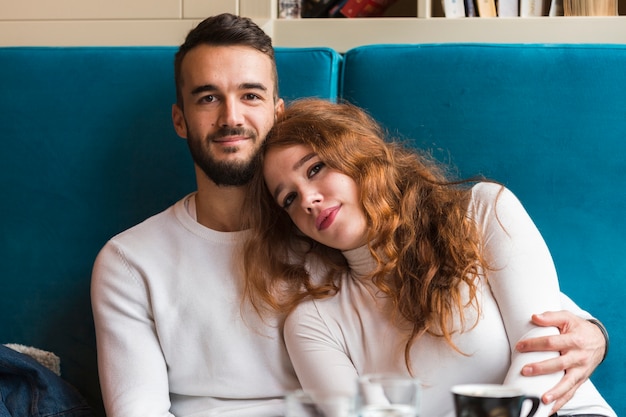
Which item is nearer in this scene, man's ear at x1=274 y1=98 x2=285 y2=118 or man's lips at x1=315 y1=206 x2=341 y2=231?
man's lips at x1=315 y1=206 x2=341 y2=231

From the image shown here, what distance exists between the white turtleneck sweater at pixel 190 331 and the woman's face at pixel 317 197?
0.22 m

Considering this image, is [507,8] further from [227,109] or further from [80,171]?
[80,171]

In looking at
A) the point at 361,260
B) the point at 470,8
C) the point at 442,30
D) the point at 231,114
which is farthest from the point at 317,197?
the point at 470,8

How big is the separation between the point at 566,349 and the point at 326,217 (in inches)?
19.1

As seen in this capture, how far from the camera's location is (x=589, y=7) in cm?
210

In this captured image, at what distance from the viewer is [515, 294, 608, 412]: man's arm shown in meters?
1.38

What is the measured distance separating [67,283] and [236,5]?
3.09ft

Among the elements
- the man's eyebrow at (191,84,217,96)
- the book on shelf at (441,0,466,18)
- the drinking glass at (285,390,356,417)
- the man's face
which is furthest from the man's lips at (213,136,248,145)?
the drinking glass at (285,390,356,417)

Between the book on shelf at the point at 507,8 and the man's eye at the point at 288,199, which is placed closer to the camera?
the man's eye at the point at 288,199

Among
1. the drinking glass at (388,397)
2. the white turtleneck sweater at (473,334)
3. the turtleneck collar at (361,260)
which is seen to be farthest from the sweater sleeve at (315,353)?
the drinking glass at (388,397)

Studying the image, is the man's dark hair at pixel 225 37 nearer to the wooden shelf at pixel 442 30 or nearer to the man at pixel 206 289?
the man at pixel 206 289

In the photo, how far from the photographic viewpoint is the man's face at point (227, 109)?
1643 millimetres

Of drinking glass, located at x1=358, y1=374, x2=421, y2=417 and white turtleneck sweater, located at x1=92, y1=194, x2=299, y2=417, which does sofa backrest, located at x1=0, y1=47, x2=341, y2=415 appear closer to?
white turtleneck sweater, located at x1=92, y1=194, x2=299, y2=417

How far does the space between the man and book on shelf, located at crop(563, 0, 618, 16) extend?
882 millimetres
